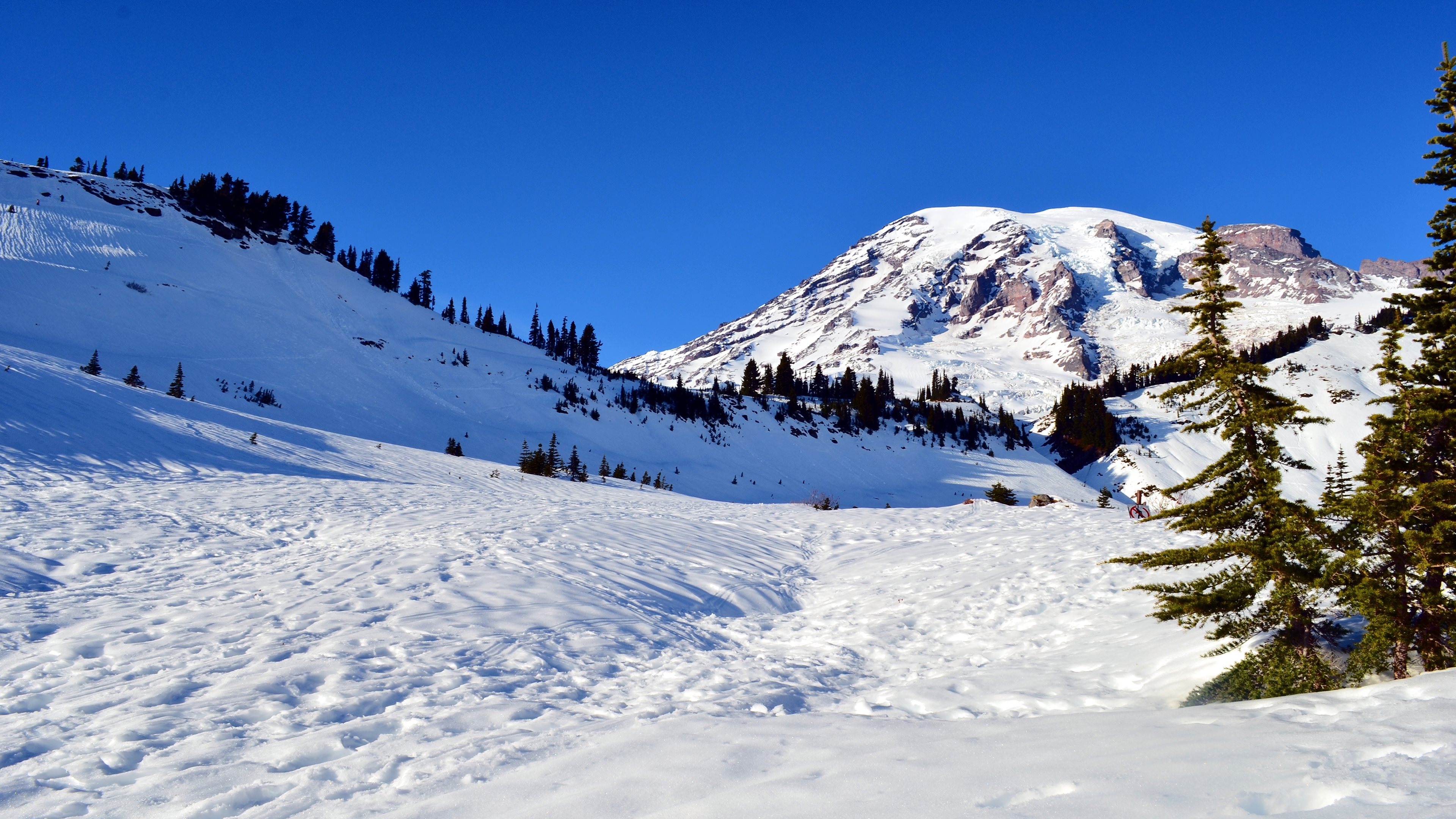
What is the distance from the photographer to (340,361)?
55781 mm

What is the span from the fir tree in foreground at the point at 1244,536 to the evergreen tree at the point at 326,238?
114 metres

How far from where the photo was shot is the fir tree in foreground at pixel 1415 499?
5.24 metres

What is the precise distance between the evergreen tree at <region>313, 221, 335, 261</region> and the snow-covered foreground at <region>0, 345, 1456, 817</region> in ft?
326

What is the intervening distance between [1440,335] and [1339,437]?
101644 mm

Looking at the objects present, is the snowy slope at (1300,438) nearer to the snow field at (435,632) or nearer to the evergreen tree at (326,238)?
the snow field at (435,632)

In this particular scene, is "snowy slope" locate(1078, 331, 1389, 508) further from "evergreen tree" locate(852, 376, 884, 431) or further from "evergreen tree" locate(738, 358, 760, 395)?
"evergreen tree" locate(738, 358, 760, 395)

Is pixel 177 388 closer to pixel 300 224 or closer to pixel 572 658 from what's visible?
pixel 572 658

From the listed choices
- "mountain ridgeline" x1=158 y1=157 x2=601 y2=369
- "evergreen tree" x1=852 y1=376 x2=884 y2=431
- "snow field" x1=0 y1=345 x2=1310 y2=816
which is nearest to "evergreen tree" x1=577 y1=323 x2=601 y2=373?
"mountain ridgeline" x1=158 y1=157 x2=601 y2=369

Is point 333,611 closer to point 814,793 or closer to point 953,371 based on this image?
point 814,793

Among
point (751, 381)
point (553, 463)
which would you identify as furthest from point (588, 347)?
point (553, 463)

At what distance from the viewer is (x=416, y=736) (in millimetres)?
5051

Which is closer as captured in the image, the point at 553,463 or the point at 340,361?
the point at 553,463

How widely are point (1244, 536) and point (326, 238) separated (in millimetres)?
123253

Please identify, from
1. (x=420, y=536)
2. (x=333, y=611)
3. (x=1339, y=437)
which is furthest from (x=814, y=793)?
(x=1339, y=437)
